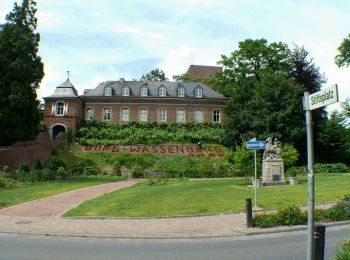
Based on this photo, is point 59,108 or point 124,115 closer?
point 59,108

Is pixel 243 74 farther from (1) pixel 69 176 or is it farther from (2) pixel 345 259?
(2) pixel 345 259

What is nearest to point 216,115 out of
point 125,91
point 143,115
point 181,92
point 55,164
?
point 181,92

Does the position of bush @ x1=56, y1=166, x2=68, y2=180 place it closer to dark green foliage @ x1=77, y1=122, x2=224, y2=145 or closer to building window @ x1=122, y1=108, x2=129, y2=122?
dark green foliage @ x1=77, y1=122, x2=224, y2=145

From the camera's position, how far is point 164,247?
10.0 meters

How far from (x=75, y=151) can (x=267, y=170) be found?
25289 mm

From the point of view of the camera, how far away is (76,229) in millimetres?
12477

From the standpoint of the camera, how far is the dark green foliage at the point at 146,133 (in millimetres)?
47312

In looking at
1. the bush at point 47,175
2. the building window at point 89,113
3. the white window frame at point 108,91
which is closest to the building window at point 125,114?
the white window frame at point 108,91

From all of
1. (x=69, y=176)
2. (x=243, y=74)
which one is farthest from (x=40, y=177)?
(x=243, y=74)

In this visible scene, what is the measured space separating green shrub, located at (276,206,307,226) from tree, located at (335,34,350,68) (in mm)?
33349

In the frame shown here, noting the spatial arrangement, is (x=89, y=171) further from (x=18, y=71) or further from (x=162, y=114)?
(x=162, y=114)

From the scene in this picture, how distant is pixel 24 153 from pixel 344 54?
36.4 m

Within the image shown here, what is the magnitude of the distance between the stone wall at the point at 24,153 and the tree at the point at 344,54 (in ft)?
113

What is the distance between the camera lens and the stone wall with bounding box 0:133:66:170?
125ft
